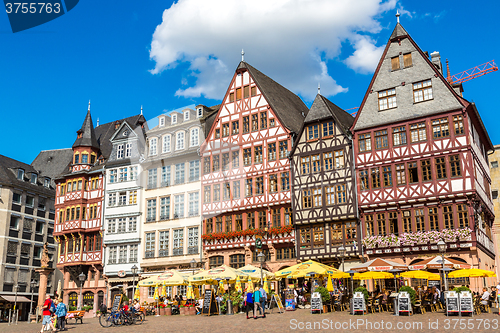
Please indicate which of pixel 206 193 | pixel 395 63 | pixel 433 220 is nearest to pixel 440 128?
pixel 433 220

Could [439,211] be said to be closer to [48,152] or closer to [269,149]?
[269,149]

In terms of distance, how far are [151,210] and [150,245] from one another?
3033mm

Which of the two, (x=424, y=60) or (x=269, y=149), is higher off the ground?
(x=424, y=60)

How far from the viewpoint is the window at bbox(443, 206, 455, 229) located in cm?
3186

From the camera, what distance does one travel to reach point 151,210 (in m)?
45.5

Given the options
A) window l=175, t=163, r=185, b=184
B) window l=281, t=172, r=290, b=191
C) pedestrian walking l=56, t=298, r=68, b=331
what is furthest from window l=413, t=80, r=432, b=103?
pedestrian walking l=56, t=298, r=68, b=331

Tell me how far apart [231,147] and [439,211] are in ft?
55.2

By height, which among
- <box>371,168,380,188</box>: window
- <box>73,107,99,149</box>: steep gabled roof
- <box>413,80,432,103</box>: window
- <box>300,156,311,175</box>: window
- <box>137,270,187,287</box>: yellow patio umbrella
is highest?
<box>73,107,99,149</box>: steep gabled roof

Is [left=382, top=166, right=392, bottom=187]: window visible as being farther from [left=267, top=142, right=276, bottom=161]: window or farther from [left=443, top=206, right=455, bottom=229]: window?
[left=267, top=142, right=276, bottom=161]: window

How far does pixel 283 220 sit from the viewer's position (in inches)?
1512

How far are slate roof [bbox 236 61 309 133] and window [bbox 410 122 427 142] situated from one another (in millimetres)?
9218

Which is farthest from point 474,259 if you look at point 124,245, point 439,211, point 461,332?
point 124,245

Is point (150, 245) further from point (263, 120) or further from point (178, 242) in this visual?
point (263, 120)

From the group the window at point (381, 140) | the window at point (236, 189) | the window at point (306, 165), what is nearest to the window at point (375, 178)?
the window at point (381, 140)
